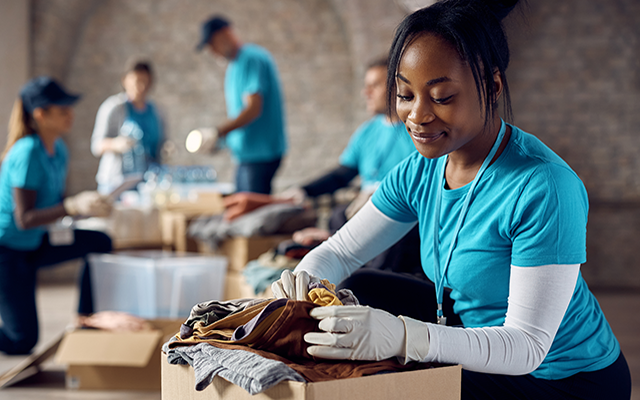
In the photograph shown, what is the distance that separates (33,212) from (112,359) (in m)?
0.88

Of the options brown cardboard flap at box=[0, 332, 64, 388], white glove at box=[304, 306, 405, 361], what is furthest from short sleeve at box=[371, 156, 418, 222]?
brown cardboard flap at box=[0, 332, 64, 388]

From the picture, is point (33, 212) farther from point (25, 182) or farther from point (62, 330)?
point (62, 330)

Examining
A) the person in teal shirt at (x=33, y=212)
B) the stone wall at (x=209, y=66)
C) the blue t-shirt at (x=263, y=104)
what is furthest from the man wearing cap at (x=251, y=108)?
the stone wall at (x=209, y=66)

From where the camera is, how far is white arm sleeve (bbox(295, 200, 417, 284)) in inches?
50.0

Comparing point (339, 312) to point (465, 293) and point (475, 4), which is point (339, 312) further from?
point (475, 4)

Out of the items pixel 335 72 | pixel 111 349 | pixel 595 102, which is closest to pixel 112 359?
pixel 111 349

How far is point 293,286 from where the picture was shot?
1.03 m

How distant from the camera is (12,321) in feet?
9.18

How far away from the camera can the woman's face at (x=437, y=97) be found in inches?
37.8

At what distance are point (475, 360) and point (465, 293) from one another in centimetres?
22

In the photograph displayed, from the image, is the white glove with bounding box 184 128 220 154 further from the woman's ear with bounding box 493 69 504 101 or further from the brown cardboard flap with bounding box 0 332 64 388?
the woman's ear with bounding box 493 69 504 101

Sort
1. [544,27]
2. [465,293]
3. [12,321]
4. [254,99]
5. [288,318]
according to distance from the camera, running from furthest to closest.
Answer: [544,27]
[254,99]
[12,321]
[465,293]
[288,318]

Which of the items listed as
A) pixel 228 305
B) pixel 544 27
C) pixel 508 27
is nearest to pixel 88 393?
pixel 228 305

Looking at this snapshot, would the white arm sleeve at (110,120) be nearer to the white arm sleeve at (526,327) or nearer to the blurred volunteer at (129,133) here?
the blurred volunteer at (129,133)
